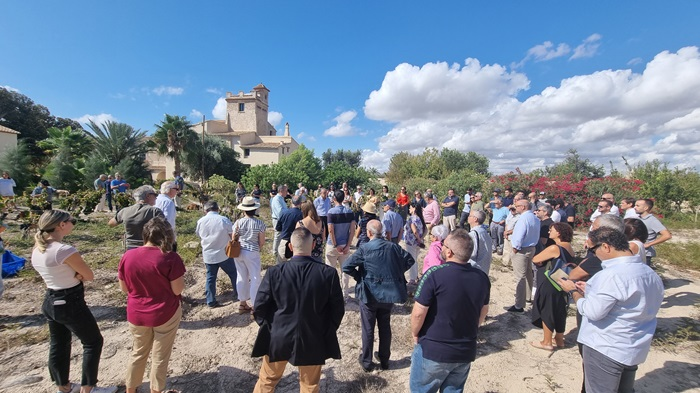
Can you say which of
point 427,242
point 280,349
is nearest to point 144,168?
point 427,242

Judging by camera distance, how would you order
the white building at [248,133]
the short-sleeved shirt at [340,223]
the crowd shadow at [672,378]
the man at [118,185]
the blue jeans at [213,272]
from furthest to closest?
the white building at [248,133] < the man at [118,185] < the short-sleeved shirt at [340,223] < the blue jeans at [213,272] < the crowd shadow at [672,378]

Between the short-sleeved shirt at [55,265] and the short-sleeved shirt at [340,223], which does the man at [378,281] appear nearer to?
the short-sleeved shirt at [340,223]

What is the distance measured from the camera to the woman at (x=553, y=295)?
357cm

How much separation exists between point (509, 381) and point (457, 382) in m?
1.58

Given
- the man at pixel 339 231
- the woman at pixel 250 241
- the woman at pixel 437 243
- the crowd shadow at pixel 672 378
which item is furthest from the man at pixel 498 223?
the woman at pixel 250 241

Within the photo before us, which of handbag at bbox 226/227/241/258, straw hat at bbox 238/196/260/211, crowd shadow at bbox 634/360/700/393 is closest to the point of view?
crowd shadow at bbox 634/360/700/393

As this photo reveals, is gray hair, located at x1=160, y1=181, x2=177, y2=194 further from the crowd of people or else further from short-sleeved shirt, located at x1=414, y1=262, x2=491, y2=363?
short-sleeved shirt, located at x1=414, y1=262, x2=491, y2=363

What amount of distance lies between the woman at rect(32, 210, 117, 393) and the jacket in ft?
7.94

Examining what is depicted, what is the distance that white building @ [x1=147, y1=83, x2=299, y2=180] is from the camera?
37.6m

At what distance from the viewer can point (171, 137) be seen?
2316cm

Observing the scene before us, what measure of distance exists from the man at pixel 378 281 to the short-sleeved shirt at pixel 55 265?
2.47 m

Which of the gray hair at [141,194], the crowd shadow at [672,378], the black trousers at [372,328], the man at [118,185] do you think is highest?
the man at [118,185]

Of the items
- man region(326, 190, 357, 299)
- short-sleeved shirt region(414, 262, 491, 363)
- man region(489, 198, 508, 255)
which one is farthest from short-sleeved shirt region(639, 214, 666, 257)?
man region(326, 190, 357, 299)

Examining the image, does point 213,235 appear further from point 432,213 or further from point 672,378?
point 672,378
